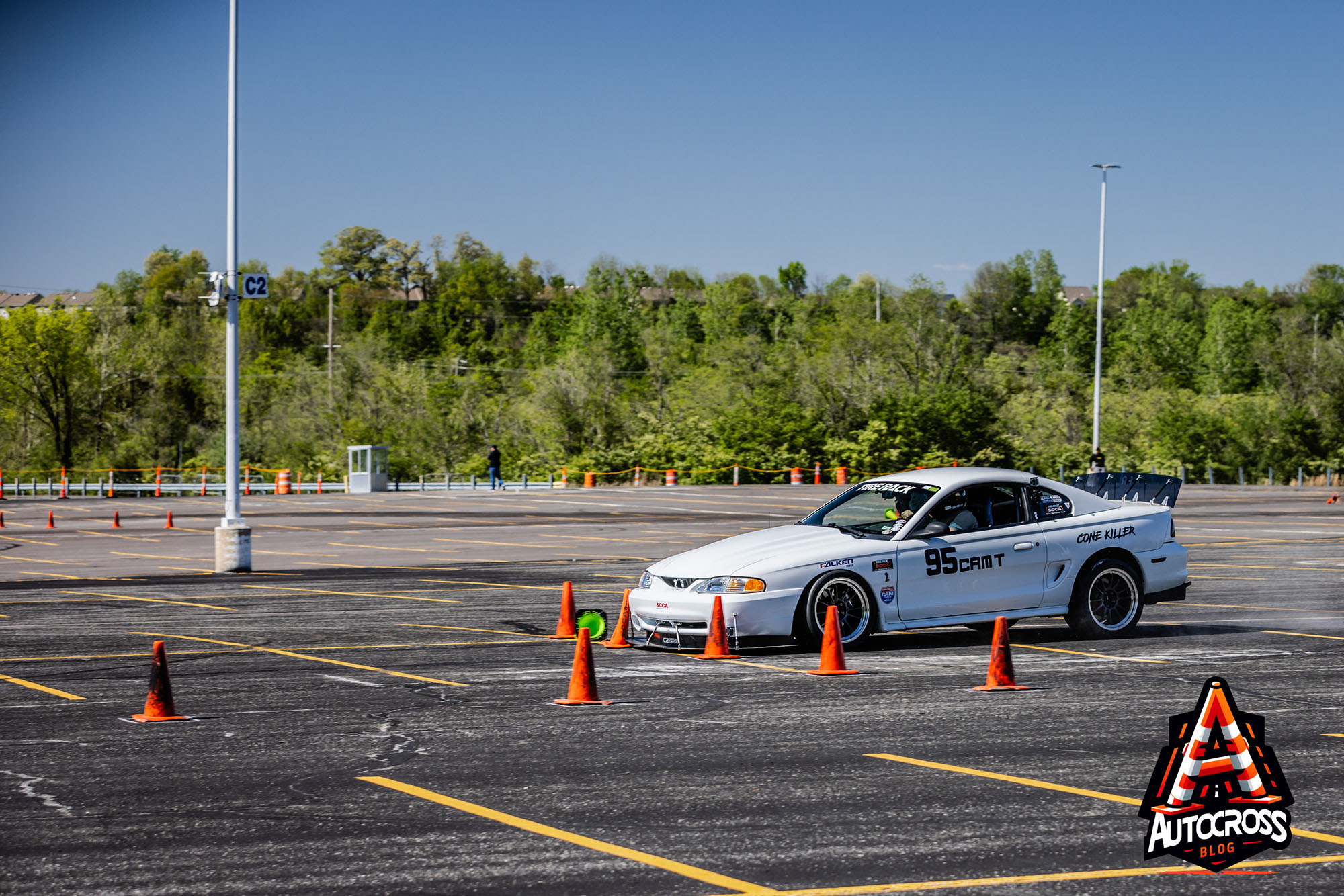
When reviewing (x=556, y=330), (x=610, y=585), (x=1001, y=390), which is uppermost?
(x=556, y=330)

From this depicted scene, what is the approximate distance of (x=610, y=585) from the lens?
1861cm

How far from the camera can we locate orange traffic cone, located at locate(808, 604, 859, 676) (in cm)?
1065

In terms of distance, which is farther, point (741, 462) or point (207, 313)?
point (207, 313)

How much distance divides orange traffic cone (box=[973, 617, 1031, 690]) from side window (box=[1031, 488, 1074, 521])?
263cm

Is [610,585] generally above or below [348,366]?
below

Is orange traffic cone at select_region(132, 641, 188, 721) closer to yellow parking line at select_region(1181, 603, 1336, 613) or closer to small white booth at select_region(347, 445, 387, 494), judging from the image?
yellow parking line at select_region(1181, 603, 1336, 613)

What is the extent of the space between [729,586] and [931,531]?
1.97 meters

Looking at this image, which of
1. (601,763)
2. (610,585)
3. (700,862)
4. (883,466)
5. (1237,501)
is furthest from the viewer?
(883,466)

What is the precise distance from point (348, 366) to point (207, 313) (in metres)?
51.1

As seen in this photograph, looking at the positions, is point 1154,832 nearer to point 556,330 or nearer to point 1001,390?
point 1001,390

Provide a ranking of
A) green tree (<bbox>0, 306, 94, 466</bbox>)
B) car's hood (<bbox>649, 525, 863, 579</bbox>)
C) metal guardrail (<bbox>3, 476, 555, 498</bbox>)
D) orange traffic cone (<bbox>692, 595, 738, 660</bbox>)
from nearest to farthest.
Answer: orange traffic cone (<bbox>692, 595, 738, 660</bbox>) < car's hood (<bbox>649, 525, 863, 579</bbox>) < metal guardrail (<bbox>3, 476, 555, 498</bbox>) < green tree (<bbox>0, 306, 94, 466</bbox>)

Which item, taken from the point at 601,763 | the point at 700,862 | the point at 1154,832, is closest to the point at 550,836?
the point at 700,862

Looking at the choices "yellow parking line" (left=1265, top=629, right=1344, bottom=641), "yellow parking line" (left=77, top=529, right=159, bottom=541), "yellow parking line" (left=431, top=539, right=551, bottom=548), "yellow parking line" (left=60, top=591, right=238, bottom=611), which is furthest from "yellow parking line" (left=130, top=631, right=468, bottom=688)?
"yellow parking line" (left=77, top=529, right=159, bottom=541)

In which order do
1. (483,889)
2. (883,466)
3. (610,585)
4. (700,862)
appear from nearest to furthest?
(483,889) → (700,862) → (610,585) → (883,466)
